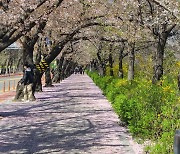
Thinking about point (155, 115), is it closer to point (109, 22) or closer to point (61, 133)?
point (61, 133)

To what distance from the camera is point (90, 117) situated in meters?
16.1

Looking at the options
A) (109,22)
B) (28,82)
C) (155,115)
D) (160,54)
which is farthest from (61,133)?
(109,22)

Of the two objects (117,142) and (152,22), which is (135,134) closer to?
(117,142)

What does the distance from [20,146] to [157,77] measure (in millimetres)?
10771

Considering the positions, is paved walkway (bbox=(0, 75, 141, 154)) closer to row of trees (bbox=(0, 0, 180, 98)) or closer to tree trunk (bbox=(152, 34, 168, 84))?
tree trunk (bbox=(152, 34, 168, 84))

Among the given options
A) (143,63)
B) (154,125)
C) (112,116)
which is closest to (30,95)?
(112,116)

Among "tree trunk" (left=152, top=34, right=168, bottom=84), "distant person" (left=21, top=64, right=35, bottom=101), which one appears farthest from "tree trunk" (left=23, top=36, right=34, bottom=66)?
"tree trunk" (left=152, top=34, right=168, bottom=84)

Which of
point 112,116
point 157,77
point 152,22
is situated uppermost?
point 152,22

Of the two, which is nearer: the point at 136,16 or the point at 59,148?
the point at 59,148

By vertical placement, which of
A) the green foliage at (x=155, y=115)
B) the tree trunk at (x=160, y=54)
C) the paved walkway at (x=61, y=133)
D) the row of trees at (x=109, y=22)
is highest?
the row of trees at (x=109, y=22)

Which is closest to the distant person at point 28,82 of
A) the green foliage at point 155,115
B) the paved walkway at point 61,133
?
the paved walkway at point 61,133

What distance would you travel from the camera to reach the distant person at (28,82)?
71.5ft

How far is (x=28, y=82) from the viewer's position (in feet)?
72.4

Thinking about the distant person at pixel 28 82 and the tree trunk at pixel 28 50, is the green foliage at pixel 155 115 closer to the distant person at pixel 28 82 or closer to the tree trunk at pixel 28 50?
the distant person at pixel 28 82
